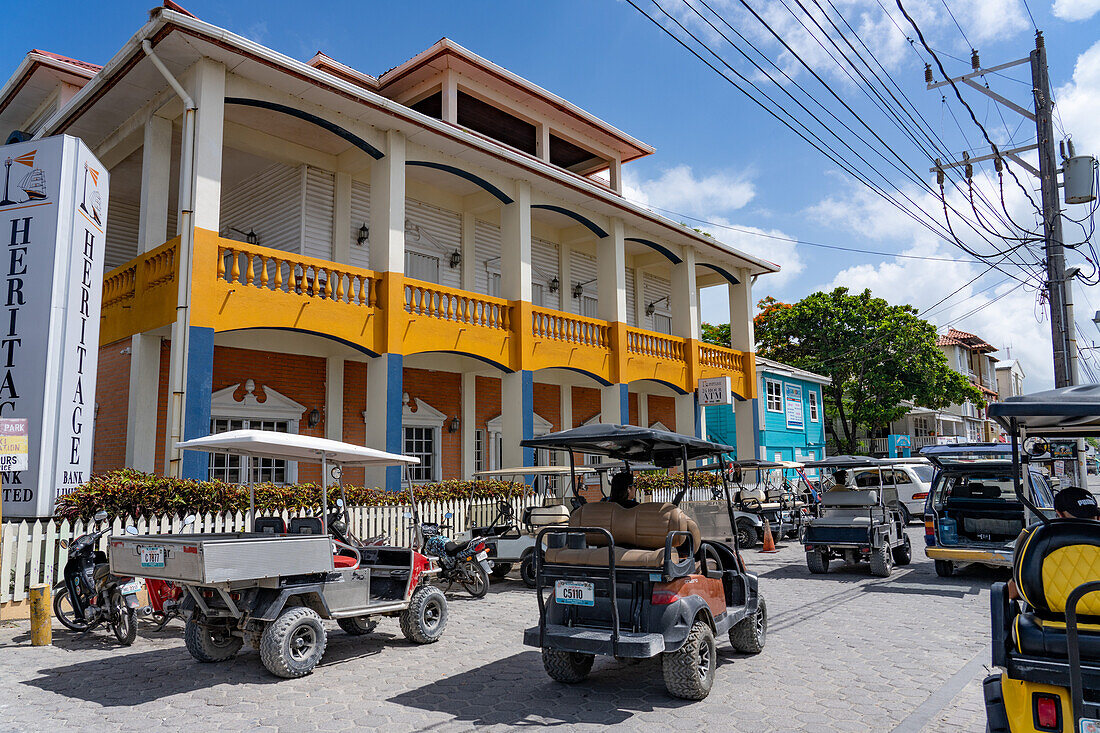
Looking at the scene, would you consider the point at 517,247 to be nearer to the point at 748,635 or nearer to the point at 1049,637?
the point at 748,635

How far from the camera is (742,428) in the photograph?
960 inches

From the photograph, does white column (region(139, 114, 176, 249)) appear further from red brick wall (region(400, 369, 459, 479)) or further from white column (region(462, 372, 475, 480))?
white column (region(462, 372, 475, 480))

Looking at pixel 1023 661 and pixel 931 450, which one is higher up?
pixel 931 450

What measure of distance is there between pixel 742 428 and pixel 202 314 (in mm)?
17106

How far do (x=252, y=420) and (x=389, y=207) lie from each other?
4.95 metres

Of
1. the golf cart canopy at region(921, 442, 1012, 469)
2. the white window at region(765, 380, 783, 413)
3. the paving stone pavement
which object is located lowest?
the paving stone pavement

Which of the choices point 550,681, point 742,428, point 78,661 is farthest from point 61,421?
point 742,428

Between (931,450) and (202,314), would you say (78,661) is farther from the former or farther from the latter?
(931,450)

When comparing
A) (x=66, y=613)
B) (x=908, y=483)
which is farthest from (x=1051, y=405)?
(x=908, y=483)

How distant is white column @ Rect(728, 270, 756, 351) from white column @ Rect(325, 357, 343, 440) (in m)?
12.9

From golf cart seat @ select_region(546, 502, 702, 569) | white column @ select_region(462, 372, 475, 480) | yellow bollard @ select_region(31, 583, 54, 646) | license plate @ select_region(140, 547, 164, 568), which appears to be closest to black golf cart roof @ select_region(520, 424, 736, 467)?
golf cart seat @ select_region(546, 502, 702, 569)

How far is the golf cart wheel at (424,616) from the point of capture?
8219 millimetres

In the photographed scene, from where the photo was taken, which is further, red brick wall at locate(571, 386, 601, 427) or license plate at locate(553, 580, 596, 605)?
red brick wall at locate(571, 386, 601, 427)

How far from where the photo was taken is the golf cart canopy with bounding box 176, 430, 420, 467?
739 centimetres
